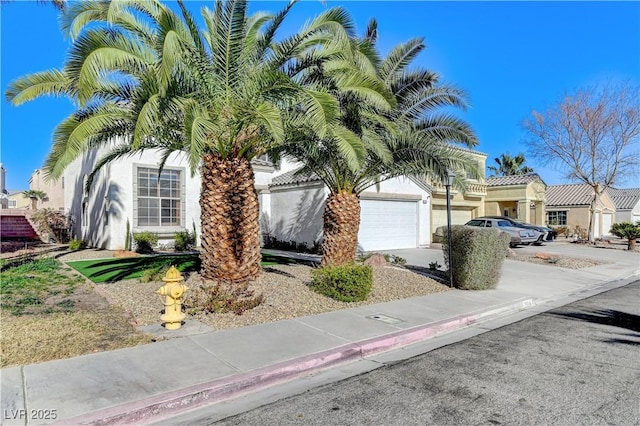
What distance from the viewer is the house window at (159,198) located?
55.1ft

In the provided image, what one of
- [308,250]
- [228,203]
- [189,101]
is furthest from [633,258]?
[189,101]

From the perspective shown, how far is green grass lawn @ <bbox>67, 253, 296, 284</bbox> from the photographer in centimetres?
1109

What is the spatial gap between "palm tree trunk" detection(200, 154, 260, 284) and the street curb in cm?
367

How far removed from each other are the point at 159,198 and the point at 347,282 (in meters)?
11.4

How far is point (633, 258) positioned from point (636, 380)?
59.7 ft

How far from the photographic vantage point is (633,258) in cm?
1941

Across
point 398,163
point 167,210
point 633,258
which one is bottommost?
point 633,258

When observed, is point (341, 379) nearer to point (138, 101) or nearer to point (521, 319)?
point (521, 319)

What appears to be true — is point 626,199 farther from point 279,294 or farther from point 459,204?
point 279,294

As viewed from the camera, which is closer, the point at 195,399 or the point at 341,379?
the point at 195,399

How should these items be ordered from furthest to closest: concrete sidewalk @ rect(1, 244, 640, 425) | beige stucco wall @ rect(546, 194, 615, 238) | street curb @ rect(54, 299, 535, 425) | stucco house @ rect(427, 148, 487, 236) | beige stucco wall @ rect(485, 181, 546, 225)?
beige stucco wall @ rect(546, 194, 615, 238), beige stucco wall @ rect(485, 181, 546, 225), stucco house @ rect(427, 148, 487, 236), concrete sidewalk @ rect(1, 244, 640, 425), street curb @ rect(54, 299, 535, 425)

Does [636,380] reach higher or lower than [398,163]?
lower

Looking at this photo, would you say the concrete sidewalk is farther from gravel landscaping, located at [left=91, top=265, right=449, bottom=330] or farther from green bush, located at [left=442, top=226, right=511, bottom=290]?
green bush, located at [left=442, top=226, right=511, bottom=290]

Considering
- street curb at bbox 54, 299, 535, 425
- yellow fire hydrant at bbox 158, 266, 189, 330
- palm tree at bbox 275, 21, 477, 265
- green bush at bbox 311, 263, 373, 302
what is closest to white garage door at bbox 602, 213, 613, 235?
palm tree at bbox 275, 21, 477, 265
